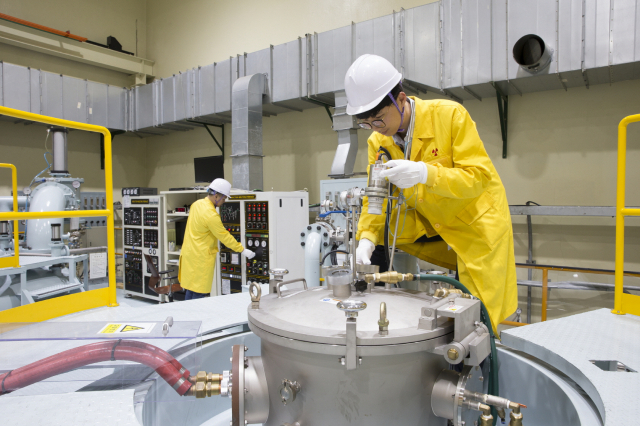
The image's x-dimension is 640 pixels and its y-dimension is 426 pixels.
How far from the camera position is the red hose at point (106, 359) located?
102 cm

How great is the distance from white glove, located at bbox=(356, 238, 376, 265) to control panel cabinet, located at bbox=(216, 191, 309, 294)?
236 cm

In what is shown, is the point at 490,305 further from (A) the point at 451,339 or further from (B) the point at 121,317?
(B) the point at 121,317

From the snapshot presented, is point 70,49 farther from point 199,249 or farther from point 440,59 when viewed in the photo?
point 440,59

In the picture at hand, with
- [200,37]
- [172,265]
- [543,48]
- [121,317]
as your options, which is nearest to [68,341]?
[121,317]

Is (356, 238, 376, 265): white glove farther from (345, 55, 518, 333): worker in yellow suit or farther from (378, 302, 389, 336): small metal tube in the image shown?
(378, 302, 389, 336): small metal tube

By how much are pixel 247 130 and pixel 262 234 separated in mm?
1252

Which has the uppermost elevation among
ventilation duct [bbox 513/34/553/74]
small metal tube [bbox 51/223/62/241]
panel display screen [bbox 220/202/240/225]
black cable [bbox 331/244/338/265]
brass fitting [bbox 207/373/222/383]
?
ventilation duct [bbox 513/34/553/74]

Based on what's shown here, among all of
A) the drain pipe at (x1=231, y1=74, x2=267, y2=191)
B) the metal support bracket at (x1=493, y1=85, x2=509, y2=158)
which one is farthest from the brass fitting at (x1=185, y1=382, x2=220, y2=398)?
the drain pipe at (x1=231, y1=74, x2=267, y2=191)

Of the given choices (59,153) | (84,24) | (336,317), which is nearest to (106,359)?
(336,317)

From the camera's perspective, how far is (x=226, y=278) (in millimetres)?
4352

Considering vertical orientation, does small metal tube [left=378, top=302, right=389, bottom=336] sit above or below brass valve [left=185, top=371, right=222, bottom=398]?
above

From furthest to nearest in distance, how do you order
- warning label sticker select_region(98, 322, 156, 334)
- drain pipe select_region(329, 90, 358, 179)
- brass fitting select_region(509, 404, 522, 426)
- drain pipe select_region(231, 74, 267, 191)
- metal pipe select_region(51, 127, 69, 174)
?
metal pipe select_region(51, 127, 69, 174)
drain pipe select_region(231, 74, 267, 191)
drain pipe select_region(329, 90, 358, 179)
warning label sticker select_region(98, 322, 156, 334)
brass fitting select_region(509, 404, 522, 426)

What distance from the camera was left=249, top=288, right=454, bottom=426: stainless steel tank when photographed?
0.93 m

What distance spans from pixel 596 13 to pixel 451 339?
2895mm
